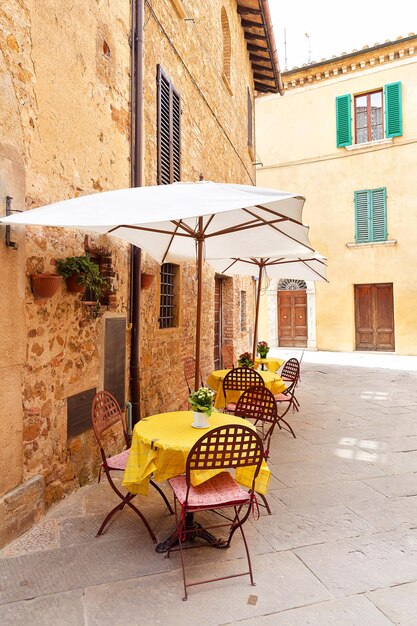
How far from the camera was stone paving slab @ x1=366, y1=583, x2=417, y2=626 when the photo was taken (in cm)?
225

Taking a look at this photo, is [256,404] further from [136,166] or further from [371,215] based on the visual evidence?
[371,215]

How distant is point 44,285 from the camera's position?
3.23 metres

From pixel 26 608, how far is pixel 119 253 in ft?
10.6

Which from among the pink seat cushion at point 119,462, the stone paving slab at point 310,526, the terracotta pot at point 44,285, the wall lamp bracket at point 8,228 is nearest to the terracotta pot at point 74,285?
the terracotta pot at point 44,285

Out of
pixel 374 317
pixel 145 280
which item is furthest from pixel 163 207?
pixel 374 317

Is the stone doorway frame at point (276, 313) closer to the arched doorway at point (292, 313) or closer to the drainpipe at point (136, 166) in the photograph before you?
the arched doorway at point (292, 313)

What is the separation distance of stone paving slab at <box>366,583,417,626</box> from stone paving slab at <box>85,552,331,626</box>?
0.91 feet

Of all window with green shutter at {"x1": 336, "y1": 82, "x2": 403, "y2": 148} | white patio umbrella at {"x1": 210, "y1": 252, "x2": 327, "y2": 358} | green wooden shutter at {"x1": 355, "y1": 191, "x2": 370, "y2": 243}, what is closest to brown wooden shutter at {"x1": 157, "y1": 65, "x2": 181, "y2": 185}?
white patio umbrella at {"x1": 210, "y1": 252, "x2": 327, "y2": 358}

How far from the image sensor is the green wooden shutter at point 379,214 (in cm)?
1472

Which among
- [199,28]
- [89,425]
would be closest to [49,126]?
[89,425]

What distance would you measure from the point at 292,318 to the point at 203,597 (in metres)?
14.4

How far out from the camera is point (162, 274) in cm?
614

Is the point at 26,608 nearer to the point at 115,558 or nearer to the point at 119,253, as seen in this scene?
the point at 115,558

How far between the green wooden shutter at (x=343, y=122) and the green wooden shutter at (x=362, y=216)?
1935 millimetres
